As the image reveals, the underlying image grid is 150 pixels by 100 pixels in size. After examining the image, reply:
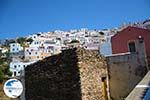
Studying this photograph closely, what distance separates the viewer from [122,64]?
16500mm

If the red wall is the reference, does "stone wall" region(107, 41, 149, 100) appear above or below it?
below

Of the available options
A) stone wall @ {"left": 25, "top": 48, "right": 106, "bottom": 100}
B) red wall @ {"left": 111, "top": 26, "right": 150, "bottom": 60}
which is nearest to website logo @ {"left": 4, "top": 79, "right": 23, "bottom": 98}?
stone wall @ {"left": 25, "top": 48, "right": 106, "bottom": 100}

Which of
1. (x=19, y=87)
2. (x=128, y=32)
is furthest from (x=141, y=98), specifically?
(x=128, y=32)

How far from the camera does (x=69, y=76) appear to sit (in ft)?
47.6

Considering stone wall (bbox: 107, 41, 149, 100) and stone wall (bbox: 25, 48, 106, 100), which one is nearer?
stone wall (bbox: 25, 48, 106, 100)

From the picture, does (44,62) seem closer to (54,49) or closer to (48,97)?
(48,97)

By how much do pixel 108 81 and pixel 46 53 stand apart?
7278 cm

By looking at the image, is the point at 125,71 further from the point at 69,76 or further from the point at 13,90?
the point at 13,90

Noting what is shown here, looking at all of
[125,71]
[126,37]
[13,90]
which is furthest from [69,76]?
[126,37]

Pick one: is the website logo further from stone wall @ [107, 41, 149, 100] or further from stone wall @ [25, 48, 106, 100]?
stone wall @ [107, 41, 149, 100]

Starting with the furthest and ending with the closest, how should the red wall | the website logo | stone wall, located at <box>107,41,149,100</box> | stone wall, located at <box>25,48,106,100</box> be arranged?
1. the red wall
2. stone wall, located at <box>107,41,149,100</box>
3. stone wall, located at <box>25,48,106,100</box>
4. the website logo

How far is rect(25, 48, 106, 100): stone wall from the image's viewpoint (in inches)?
564

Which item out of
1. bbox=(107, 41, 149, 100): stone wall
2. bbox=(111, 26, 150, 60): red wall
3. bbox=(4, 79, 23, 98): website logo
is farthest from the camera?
bbox=(111, 26, 150, 60): red wall

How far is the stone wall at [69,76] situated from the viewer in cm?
1433
